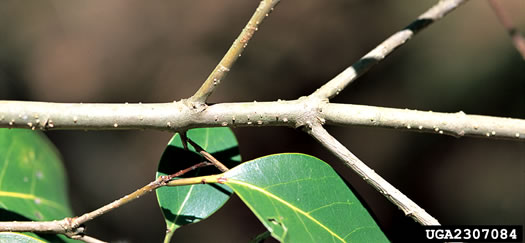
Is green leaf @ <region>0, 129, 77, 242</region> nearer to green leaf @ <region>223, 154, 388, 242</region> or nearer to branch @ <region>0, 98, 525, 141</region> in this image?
branch @ <region>0, 98, 525, 141</region>

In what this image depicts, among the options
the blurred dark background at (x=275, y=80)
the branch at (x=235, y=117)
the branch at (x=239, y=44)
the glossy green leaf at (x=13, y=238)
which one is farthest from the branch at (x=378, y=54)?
the blurred dark background at (x=275, y=80)

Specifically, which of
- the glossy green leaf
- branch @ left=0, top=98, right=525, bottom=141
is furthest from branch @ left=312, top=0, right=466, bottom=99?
the glossy green leaf

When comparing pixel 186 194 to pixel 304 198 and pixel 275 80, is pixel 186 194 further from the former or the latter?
pixel 275 80

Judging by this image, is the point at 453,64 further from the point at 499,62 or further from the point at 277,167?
the point at 277,167

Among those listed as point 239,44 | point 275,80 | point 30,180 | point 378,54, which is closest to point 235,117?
point 239,44

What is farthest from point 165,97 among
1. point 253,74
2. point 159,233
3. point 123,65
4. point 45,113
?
point 45,113

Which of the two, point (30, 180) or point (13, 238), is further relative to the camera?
point (30, 180)
